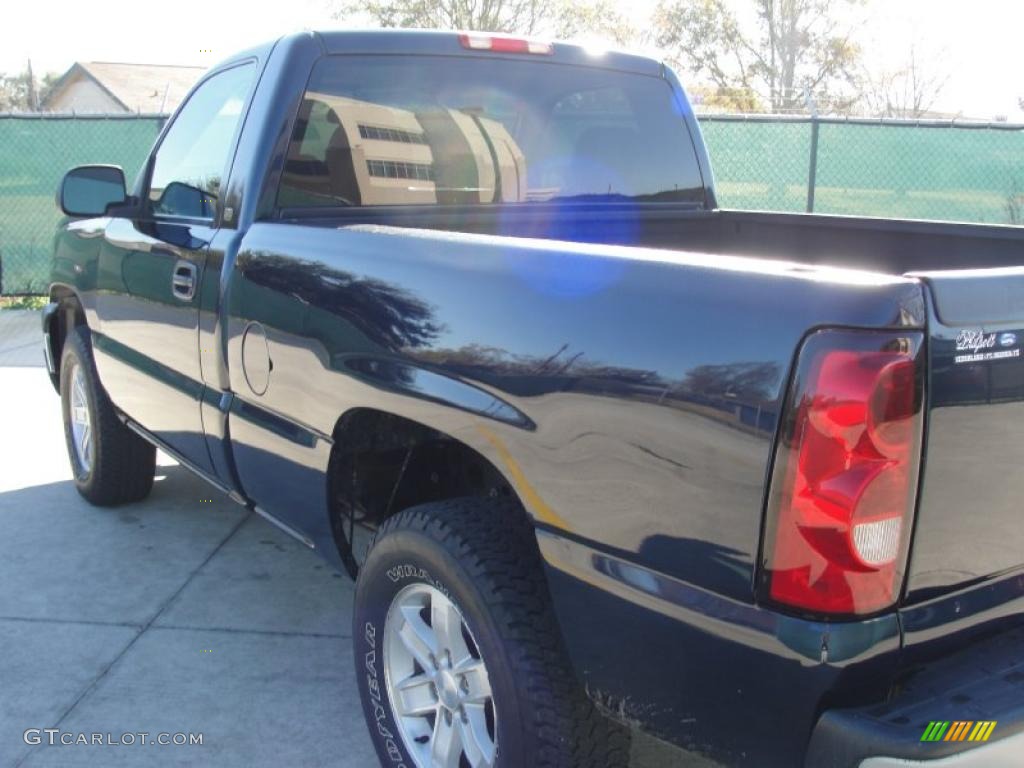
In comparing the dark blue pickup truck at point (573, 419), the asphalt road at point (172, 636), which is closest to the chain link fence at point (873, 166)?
the dark blue pickup truck at point (573, 419)

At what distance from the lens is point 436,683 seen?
253 centimetres

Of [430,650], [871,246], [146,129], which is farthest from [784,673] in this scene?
[146,129]

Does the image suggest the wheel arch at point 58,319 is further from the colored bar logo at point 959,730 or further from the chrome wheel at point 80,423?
the colored bar logo at point 959,730

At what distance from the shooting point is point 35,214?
11.1 meters

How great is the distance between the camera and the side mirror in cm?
426

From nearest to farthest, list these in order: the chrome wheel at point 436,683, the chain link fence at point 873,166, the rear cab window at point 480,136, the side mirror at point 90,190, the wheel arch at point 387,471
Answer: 1. the chrome wheel at point 436,683
2. the wheel arch at point 387,471
3. the rear cab window at point 480,136
4. the side mirror at point 90,190
5. the chain link fence at point 873,166

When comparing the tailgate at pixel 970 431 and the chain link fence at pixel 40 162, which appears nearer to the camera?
the tailgate at pixel 970 431

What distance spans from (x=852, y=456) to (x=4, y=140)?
11.3m

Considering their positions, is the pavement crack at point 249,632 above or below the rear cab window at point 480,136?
below

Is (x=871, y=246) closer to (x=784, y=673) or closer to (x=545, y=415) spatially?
(x=545, y=415)

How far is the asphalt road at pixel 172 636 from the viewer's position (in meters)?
3.07

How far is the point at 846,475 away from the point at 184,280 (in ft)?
8.30

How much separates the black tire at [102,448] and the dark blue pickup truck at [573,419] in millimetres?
866

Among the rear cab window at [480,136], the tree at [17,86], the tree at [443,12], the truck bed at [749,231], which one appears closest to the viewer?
the truck bed at [749,231]
